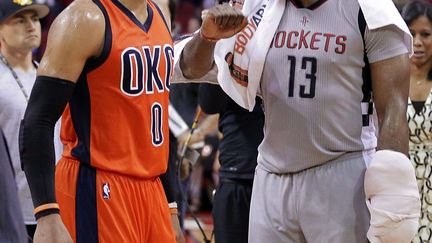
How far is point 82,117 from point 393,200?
125 cm

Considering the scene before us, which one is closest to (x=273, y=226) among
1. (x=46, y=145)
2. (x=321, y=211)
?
(x=321, y=211)

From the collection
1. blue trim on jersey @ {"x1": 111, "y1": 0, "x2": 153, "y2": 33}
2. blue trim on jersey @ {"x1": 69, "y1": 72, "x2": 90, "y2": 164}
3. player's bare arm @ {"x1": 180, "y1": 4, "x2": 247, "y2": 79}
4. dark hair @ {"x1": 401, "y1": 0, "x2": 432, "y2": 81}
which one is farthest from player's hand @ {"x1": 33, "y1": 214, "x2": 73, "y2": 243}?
dark hair @ {"x1": 401, "y1": 0, "x2": 432, "y2": 81}

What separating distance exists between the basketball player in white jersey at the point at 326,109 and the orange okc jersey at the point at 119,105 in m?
0.32

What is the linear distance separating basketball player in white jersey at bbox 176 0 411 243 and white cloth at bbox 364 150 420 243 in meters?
0.12

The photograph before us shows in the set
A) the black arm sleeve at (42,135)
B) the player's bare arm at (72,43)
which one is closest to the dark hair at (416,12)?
the player's bare arm at (72,43)

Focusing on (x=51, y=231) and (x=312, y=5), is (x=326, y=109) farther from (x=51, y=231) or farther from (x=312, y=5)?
(x=51, y=231)

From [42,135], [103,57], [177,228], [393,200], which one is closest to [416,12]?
[177,228]

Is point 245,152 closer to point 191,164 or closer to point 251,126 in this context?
point 251,126

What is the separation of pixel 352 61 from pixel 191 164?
11.1 feet

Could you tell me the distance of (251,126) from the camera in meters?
5.50

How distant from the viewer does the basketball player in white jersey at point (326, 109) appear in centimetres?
381

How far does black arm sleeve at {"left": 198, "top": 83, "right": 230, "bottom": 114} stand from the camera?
556 cm

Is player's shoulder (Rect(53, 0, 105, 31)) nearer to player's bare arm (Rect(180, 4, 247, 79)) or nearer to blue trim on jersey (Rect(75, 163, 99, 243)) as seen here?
player's bare arm (Rect(180, 4, 247, 79))

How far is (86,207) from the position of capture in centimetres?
389
